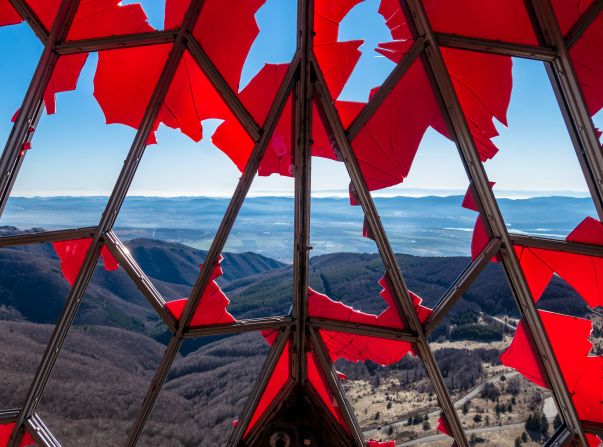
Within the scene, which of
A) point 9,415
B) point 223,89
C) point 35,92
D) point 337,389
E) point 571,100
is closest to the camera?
point 571,100

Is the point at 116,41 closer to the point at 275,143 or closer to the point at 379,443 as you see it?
the point at 275,143

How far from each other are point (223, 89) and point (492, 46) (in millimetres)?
3295

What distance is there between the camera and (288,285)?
6008 mm

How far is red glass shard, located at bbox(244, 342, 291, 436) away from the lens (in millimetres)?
6176

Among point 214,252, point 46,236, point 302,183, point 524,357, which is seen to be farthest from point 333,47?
point 524,357

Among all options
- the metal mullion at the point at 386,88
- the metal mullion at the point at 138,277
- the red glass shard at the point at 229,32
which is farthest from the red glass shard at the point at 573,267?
the metal mullion at the point at 138,277

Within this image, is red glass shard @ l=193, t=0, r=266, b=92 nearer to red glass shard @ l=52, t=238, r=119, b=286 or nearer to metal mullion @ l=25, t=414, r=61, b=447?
red glass shard @ l=52, t=238, r=119, b=286

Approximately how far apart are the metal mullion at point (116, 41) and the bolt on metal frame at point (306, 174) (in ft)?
0.04

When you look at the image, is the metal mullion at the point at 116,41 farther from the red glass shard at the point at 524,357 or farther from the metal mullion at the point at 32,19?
the red glass shard at the point at 524,357

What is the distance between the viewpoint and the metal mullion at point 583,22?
3.95 m

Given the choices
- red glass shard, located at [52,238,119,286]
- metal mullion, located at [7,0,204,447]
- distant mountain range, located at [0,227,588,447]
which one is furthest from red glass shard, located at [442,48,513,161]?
distant mountain range, located at [0,227,588,447]

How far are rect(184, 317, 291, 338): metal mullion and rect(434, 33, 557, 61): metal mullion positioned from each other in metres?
4.42

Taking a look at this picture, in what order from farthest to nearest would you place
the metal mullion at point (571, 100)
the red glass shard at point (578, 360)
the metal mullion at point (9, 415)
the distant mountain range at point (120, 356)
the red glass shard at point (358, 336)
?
the distant mountain range at point (120, 356), the red glass shard at point (358, 336), the metal mullion at point (9, 415), the red glass shard at point (578, 360), the metal mullion at point (571, 100)

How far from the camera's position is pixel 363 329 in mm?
5648
